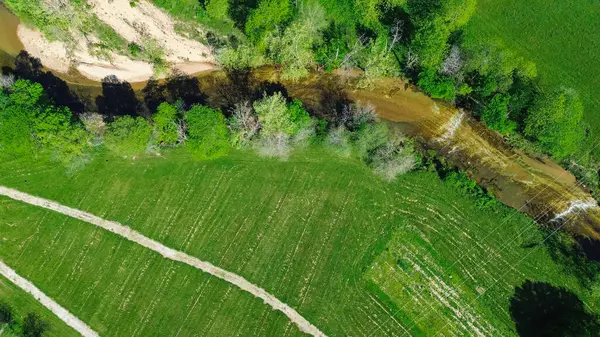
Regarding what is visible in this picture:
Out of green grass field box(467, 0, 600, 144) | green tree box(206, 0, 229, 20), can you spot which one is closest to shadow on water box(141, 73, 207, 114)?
green tree box(206, 0, 229, 20)

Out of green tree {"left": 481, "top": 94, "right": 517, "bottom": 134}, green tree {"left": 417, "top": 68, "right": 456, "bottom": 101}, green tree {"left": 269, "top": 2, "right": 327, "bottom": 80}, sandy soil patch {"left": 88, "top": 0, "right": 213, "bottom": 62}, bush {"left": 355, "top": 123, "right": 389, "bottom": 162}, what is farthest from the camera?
sandy soil patch {"left": 88, "top": 0, "right": 213, "bottom": 62}

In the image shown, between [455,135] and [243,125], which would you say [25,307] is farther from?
[455,135]

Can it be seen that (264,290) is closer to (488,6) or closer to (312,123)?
(312,123)

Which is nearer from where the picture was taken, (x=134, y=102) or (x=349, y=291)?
(x=349, y=291)

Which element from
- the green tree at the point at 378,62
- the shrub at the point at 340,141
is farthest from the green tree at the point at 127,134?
the green tree at the point at 378,62

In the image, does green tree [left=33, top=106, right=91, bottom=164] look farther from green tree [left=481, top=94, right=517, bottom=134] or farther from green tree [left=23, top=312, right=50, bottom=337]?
green tree [left=481, top=94, right=517, bottom=134]

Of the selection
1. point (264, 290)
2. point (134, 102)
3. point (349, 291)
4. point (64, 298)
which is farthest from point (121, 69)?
point (349, 291)

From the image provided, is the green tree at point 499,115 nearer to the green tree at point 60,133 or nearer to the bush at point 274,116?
the bush at point 274,116
